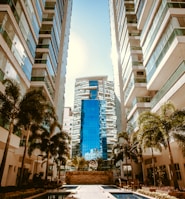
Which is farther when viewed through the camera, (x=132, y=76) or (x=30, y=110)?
(x=132, y=76)

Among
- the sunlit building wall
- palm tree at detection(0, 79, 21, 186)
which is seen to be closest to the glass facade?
the sunlit building wall

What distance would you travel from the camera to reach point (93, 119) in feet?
302

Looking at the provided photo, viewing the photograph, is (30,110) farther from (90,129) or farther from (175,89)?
(90,129)

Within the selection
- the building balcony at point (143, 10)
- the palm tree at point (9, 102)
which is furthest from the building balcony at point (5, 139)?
the building balcony at point (143, 10)

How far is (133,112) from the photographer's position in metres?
31.7

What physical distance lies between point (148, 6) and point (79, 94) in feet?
261

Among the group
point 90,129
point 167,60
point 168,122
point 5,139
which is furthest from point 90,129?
point 168,122

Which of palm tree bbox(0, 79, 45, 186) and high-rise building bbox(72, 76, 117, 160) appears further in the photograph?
high-rise building bbox(72, 76, 117, 160)

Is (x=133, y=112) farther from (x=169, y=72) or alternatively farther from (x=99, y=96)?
(x=99, y=96)

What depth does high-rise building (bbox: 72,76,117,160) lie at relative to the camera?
87000 mm

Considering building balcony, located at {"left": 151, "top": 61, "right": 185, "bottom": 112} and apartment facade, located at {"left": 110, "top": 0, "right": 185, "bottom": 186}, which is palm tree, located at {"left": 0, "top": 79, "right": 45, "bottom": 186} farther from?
apartment facade, located at {"left": 110, "top": 0, "right": 185, "bottom": 186}

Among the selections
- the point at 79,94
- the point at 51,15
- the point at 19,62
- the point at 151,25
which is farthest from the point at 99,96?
the point at 19,62

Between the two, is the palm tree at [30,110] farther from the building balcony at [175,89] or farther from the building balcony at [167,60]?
the building balcony at [167,60]

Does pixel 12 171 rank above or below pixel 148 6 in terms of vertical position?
below
